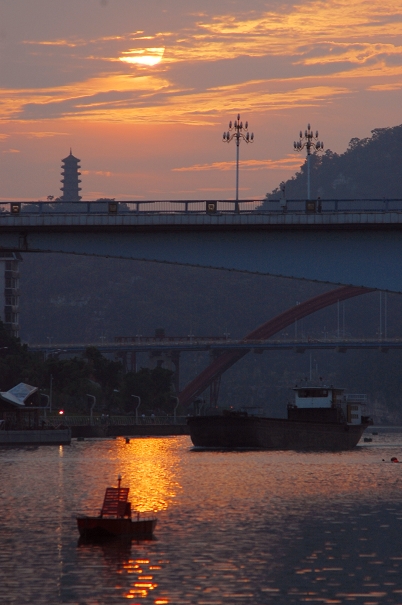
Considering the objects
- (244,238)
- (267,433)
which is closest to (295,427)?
(267,433)

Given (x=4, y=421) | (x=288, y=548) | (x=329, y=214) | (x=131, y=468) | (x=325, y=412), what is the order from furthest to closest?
1. (x=4, y=421)
2. (x=325, y=412)
3. (x=131, y=468)
4. (x=329, y=214)
5. (x=288, y=548)

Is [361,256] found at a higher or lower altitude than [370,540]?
higher

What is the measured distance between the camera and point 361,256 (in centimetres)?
7162

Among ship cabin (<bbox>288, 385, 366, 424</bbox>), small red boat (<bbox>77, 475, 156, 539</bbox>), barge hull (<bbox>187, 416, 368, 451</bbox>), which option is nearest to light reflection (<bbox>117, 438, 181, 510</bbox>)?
barge hull (<bbox>187, 416, 368, 451</bbox>)

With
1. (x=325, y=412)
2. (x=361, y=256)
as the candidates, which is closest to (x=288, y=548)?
(x=361, y=256)

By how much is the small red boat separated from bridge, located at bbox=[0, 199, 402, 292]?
25.0m

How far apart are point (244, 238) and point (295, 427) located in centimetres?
6458

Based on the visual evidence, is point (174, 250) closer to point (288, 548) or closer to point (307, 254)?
point (307, 254)

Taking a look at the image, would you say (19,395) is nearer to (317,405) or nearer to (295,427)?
(317,405)

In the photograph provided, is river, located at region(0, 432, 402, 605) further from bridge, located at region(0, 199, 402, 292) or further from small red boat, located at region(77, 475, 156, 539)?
bridge, located at region(0, 199, 402, 292)

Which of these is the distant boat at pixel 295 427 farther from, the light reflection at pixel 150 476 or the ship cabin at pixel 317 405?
the light reflection at pixel 150 476

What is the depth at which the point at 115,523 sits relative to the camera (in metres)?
48.8

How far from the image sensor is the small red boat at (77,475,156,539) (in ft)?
160

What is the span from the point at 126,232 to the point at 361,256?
1372cm
